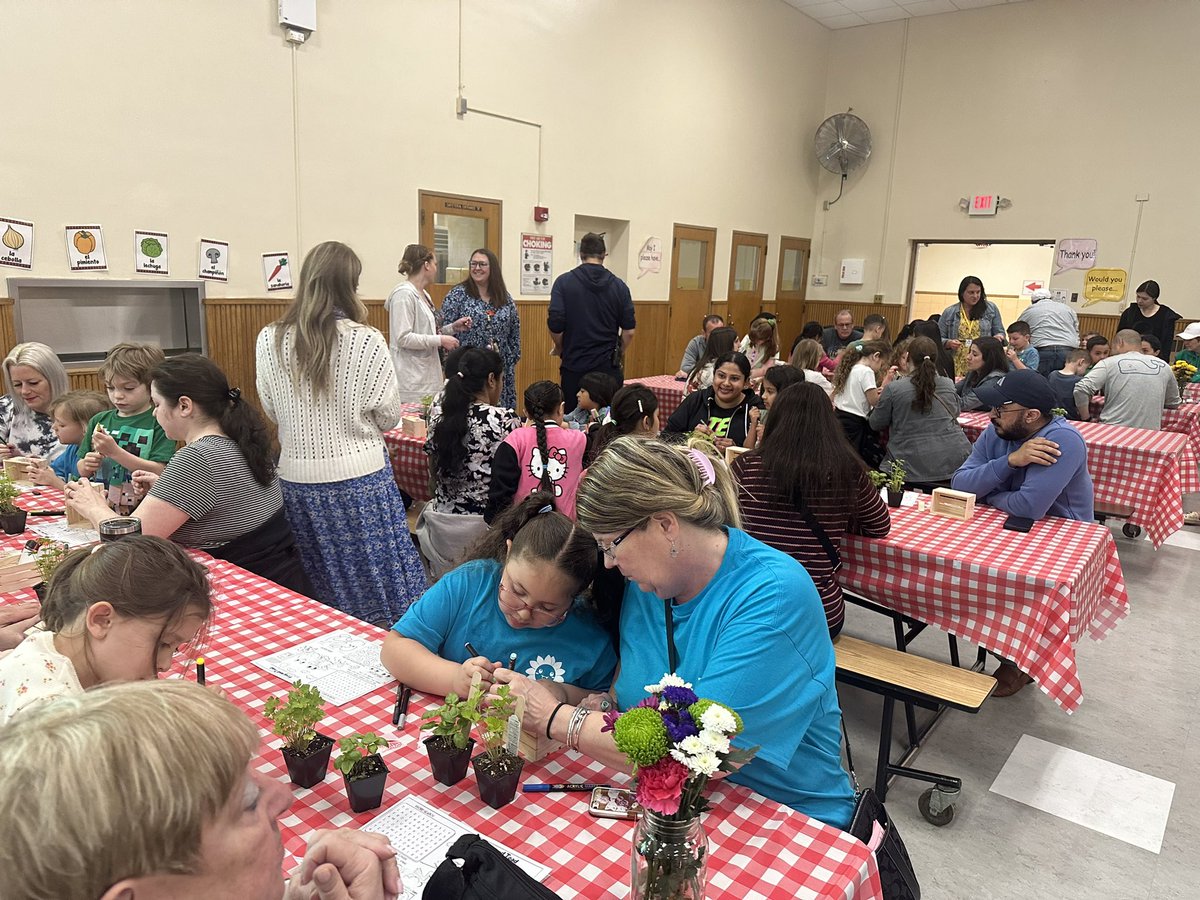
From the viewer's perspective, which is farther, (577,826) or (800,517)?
(800,517)

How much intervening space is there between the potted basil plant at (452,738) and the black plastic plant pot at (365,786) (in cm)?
9

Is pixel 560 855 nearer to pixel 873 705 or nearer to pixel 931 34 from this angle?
pixel 873 705

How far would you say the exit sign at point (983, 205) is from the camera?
997cm

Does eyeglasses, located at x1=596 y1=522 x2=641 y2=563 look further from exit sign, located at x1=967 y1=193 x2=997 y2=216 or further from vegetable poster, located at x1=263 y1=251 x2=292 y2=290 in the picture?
exit sign, located at x1=967 y1=193 x2=997 y2=216

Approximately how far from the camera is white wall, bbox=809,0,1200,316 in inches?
349

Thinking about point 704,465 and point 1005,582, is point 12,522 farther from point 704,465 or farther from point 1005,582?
point 1005,582

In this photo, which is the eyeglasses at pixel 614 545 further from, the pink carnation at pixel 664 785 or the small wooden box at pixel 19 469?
the small wooden box at pixel 19 469

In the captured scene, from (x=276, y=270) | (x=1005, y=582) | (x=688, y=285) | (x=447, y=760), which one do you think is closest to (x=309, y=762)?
(x=447, y=760)

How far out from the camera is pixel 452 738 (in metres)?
1.34

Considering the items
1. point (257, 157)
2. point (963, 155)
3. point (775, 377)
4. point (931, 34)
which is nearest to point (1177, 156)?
point (963, 155)

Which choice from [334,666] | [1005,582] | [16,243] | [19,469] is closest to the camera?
[334,666]

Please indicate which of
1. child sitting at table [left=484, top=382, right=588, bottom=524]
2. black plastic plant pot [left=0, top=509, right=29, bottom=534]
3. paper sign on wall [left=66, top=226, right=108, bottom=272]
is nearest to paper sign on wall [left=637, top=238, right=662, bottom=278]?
paper sign on wall [left=66, top=226, right=108, bottom=272]

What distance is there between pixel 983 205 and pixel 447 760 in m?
10.6

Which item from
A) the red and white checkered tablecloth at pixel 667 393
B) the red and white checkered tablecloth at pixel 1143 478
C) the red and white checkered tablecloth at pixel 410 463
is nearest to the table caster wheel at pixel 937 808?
the red and white checkered tablecloth at pixel 410 463
